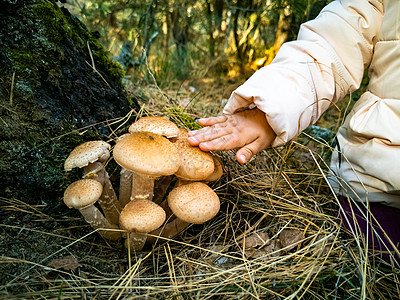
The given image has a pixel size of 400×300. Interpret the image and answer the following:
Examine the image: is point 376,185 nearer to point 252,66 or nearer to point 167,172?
point 167,172

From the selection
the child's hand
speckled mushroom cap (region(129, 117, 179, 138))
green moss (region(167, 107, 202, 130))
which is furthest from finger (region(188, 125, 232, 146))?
green moss (region(167, 107, 202, 130))

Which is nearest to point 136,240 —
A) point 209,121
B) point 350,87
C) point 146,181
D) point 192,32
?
point 146,181

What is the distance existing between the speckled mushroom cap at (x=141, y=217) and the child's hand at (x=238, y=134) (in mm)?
452

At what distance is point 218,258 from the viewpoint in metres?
1.68

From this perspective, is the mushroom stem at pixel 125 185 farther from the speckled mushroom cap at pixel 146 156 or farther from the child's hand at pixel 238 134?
the child's hand at pixel 238 134

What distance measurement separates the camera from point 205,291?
141cm

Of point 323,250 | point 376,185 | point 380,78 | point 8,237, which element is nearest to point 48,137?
point 8,237

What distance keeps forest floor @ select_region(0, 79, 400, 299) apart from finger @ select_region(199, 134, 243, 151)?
13.3 inches

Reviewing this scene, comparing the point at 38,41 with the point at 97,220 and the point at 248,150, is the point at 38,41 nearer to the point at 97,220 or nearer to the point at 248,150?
the point at 97,220

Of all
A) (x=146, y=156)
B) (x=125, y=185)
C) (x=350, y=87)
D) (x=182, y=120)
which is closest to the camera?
(x=146, y=156)

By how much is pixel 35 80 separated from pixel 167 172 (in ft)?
3.47

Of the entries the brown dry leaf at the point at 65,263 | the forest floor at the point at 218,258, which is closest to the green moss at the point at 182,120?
the forest floor at the point at 218,258

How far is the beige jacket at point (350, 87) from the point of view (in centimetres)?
171

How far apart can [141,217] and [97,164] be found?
46 centimetres
